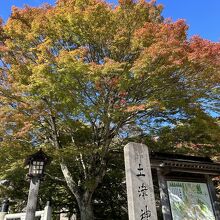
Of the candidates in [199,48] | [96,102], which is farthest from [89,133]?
[199,48]

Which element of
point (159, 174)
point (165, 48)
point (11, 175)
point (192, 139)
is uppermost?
point (165, 48)

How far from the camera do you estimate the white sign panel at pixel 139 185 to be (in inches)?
203

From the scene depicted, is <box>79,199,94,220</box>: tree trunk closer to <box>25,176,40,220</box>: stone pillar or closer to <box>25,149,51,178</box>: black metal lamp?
<box>25,149,51,178</box>: black metal lamp

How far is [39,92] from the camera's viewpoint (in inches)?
330

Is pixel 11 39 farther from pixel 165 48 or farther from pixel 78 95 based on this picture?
pixel 165 48

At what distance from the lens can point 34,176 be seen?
630 cm

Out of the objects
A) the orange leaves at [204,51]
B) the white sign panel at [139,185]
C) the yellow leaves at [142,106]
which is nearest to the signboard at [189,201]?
the white sign panel at [139,185]

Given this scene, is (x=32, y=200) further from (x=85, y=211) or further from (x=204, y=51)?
(x=204, y=51)

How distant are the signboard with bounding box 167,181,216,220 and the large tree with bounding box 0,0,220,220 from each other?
2.81 metres

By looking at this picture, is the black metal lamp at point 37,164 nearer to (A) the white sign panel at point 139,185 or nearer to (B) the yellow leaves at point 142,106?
(A) the white sign panel at point 139,185

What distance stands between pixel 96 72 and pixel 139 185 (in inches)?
157

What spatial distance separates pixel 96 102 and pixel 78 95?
2.65ft

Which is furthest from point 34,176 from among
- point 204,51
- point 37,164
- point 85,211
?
point 204,51

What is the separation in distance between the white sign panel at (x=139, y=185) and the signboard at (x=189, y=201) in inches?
78.5
